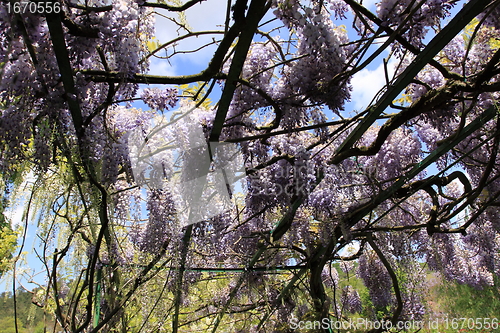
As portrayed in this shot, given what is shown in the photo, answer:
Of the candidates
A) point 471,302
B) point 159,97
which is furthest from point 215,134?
point 471,302

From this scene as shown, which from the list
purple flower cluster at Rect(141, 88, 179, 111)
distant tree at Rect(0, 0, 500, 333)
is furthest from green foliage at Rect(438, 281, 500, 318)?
purple flower cluster at Rect(141, 88, 179, 111)

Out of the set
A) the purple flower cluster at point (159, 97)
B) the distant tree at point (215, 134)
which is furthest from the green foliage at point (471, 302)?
the purple flower cluster at point (159, 97)

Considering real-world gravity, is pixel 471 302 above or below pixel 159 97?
below

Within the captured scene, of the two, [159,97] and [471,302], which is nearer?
[159,97]

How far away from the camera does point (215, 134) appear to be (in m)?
1.60

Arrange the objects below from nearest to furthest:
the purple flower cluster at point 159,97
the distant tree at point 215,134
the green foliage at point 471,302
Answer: the distant tree at point 215,134
the purple flower cluster at point 159,97
the green foliage at point 471,302

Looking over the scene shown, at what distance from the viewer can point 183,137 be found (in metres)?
1.93

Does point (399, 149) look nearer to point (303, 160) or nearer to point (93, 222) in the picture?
point (303, 160)

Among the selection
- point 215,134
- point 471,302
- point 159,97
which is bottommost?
point 471,302

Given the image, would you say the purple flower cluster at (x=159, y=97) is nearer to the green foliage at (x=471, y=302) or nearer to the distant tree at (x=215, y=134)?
the distant tree at (x=215, y=134)

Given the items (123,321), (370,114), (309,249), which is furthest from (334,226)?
(123,321)

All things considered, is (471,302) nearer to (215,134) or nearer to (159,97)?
(215,134)

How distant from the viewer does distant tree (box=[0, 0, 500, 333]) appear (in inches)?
46.7

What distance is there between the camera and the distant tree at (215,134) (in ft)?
3.89
